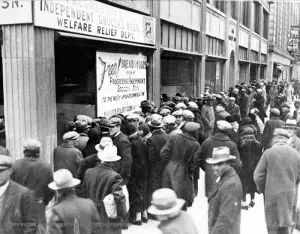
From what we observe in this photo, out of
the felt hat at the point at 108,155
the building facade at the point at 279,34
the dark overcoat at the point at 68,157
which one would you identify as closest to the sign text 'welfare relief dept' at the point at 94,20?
the dark overcoat at the point at 68,157

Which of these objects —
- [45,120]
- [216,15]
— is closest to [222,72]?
[216,15]

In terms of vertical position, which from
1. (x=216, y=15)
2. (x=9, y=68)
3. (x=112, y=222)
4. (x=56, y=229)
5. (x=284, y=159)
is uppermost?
(x=216, y=15)

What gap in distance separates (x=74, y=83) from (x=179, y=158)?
5.14 m

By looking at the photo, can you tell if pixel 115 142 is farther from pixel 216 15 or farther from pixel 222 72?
pixel 222 72

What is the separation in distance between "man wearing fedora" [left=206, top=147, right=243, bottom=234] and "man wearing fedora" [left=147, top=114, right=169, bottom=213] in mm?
2211

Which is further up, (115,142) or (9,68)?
(9,68)

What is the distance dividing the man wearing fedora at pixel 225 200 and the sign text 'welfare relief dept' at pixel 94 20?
14.5 feet

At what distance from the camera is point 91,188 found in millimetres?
4371

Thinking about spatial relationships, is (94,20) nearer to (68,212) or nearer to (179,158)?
(179,158)

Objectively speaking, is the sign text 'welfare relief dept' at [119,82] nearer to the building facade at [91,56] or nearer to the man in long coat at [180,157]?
the building facade at [91,56]

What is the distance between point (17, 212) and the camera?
3615 mm

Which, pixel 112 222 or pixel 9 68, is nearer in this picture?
pixel 112 222

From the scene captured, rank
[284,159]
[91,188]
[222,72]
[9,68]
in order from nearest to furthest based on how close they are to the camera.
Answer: [91,188] < [284,159] < [9,68] < [222,72]

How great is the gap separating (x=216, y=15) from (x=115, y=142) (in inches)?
624
